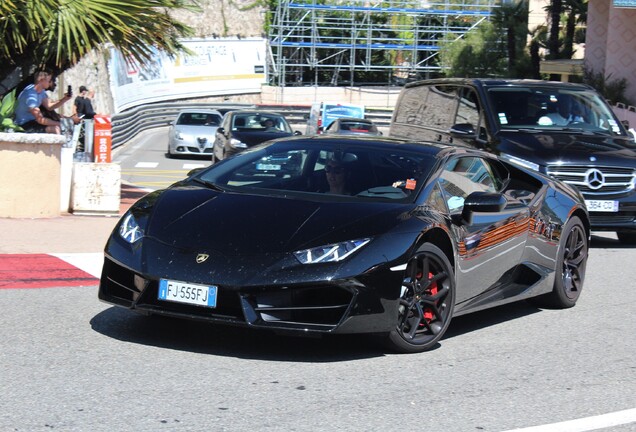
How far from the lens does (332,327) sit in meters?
5.88

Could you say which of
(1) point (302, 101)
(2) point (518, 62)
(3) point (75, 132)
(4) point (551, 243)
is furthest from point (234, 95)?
(4) point (551, 243)

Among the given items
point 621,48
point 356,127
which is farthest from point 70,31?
point 621,48

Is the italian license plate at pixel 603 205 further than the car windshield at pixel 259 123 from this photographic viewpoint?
No

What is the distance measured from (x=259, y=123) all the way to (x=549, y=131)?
1458 cm

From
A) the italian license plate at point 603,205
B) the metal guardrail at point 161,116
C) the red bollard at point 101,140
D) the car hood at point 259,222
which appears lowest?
the metal guardrail at point 161,116

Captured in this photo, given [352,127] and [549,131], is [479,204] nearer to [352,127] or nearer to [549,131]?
[549,131]

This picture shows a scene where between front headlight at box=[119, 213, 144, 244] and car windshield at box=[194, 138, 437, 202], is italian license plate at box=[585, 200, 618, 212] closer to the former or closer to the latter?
car windshield at box=[194, 138, 437, 202]

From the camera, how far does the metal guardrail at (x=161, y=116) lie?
109 feet

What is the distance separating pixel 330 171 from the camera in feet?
23.2

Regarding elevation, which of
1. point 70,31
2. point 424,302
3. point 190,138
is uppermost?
point 70,31

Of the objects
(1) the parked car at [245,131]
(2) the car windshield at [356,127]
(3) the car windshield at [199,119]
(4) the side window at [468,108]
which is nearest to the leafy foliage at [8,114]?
(4) the side window at [468,108]

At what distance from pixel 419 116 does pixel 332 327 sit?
9.14 metres

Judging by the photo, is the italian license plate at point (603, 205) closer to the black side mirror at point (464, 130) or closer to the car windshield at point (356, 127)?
the black side mirror at point (464, 130)

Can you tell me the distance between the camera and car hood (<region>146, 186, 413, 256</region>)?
6078 millimetres
